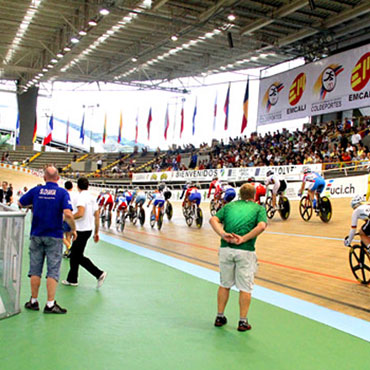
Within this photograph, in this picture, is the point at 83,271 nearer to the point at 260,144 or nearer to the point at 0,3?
the point at 0,3

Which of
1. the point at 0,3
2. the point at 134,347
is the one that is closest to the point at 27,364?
the point at 134,347

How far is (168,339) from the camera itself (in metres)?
4.33

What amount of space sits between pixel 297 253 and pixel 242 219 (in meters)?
5.32

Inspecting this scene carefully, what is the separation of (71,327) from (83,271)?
133 inches

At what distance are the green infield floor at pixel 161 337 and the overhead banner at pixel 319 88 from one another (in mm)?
20057

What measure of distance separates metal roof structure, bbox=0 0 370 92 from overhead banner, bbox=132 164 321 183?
7.00 m

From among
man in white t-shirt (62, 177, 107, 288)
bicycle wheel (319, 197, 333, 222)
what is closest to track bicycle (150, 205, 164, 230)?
bicycle wheel (319, 197, 333, 222)

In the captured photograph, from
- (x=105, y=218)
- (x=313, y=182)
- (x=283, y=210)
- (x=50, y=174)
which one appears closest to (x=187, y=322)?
(x=50, y=174)

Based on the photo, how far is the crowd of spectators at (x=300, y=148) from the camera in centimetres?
2112

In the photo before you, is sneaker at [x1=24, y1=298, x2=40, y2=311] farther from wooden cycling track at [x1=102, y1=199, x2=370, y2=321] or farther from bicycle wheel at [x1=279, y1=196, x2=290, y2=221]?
bicycle wheel at [x1=279, y1=196, x2=290, y2=221]

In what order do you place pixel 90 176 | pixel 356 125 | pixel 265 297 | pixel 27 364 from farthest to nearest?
pixel 90 176 → pixel 356 125 → pixel 265 297 → pixel 27 364

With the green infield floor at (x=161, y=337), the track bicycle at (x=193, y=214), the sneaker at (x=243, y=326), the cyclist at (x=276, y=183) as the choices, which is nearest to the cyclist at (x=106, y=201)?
the track bicycle at (x=193, y=214)

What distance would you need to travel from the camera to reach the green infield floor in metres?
3.74

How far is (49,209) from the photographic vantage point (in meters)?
5.00
